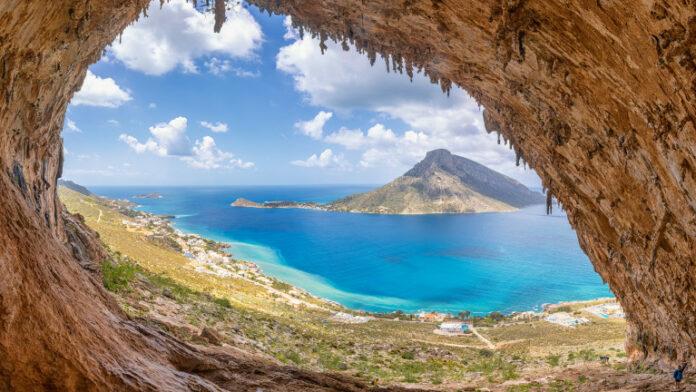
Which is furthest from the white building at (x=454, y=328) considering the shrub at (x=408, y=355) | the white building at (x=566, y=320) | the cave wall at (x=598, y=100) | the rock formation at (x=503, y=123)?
the rock formation at (x=503, y=123)

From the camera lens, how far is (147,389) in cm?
611

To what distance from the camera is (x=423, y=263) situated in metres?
106

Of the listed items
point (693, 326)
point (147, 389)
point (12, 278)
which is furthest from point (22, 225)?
point (693, 326)

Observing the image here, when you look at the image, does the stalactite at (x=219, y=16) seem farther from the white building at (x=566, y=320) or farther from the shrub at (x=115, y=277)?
the white building at (x=566, y=320)

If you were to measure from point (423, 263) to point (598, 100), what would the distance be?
332ft

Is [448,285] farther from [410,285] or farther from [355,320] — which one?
[355,320]

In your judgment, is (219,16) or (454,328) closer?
(219,16)

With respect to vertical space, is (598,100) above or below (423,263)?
above

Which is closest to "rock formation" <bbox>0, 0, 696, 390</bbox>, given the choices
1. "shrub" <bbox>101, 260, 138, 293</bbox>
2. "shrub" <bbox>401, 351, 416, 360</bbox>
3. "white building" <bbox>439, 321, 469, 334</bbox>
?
"shrub" <bbox>101, 260, 138, 293</bbox>

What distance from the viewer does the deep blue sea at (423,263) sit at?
241 feet

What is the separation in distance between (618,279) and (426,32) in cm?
1244

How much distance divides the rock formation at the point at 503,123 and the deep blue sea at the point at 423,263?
183 ft

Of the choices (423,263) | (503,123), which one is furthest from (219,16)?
(423,263)

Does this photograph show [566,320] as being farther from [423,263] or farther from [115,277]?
[423,263]
